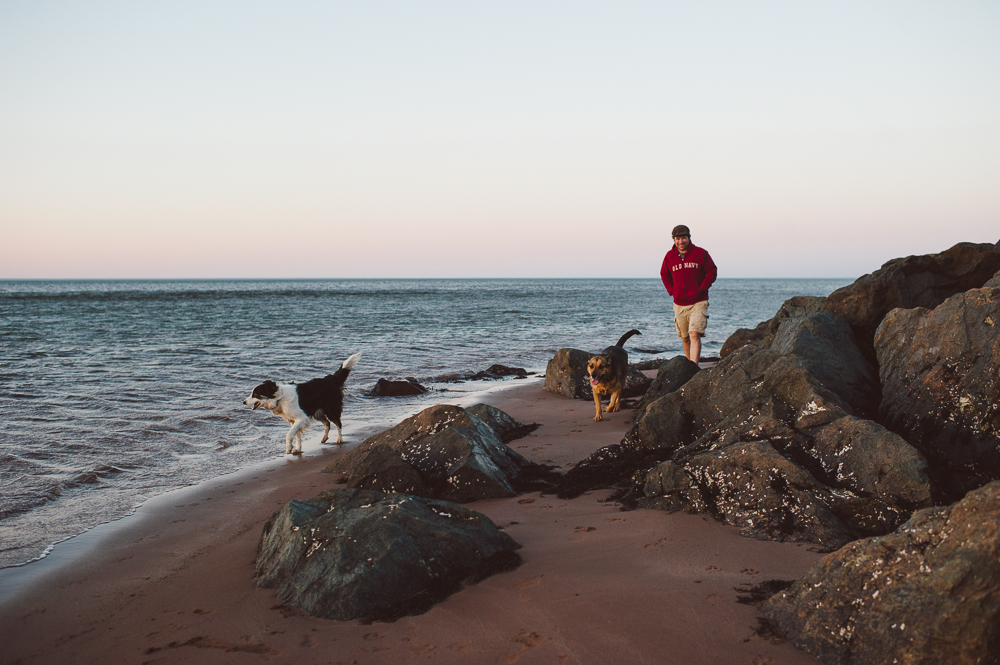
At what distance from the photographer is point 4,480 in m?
5.57

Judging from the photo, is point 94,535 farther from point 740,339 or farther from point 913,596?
point 740,339

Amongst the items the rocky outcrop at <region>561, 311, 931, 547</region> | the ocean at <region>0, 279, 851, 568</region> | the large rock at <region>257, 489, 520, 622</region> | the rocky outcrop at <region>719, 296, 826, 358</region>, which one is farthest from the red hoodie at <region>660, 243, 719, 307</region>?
the large rock at <region>257, 489, 520, 622</region>

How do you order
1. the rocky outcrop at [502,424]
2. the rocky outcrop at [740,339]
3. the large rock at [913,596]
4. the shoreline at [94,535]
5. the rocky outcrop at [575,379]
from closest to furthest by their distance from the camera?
1. the large rock at [913,596]
2. the shoreline at [94,535]
3. the rocky outcrop at [502,424]
4. the rocky outcrop at [575,379]
5. the rocky outcrop at [740,339]

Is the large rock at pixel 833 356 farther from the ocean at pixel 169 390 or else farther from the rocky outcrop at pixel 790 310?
the ocean at pixel 169 390

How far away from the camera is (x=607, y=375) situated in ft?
25.6

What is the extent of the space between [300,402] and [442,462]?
3.16 metres

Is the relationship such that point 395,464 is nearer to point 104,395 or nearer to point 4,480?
point 4,480

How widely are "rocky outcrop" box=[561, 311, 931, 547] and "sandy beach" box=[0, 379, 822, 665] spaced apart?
21 cm

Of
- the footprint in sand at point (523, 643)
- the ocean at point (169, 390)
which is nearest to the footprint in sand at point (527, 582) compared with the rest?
the footprint in sand at point (523, 643)

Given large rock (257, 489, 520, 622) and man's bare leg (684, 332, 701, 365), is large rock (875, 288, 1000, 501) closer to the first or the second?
large rock (257, 489, 520, 622)

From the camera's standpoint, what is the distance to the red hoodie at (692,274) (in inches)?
341

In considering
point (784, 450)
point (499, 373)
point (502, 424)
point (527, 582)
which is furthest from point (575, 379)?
point (527, 582)

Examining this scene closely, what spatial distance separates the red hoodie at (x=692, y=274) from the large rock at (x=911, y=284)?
7.47 feet

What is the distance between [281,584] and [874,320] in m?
5.93
